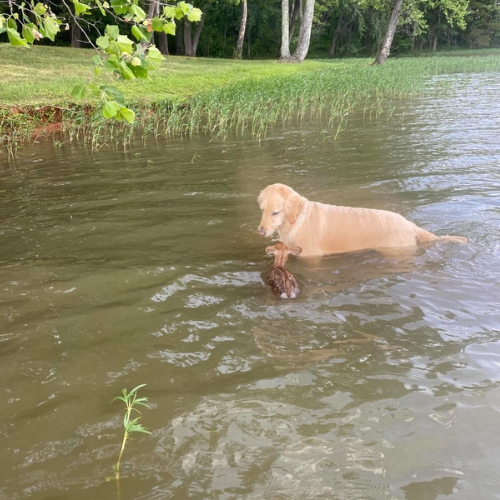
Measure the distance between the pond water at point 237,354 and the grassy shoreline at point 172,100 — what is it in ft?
19.8

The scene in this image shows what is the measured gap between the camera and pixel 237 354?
4.03 meters

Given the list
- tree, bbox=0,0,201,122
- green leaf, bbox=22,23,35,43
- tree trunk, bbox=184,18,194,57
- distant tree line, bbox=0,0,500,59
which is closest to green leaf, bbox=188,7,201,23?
tree, bbox=0,0,201,122

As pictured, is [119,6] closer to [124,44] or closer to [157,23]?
[157,23]

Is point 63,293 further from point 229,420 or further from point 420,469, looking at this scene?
point 420,469

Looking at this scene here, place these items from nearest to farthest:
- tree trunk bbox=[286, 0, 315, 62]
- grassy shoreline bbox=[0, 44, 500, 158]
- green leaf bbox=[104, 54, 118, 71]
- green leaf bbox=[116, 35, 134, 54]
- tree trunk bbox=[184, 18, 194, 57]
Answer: green leaf bbox=[116, 35, 134, 54], green leaf bbox=[104, 54, 118, 71], grassy shoreline bbox=[0, 44, 500, 158], tree trunk bbox=[286, 0, 315, 62], tree trunk bbox=[184, 18, 194, 57]

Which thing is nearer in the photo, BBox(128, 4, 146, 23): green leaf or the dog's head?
BBox(128, 4, 146, 23): green leaf

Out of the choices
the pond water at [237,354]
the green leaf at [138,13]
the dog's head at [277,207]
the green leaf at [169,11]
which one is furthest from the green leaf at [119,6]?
the pond water at [237,354]

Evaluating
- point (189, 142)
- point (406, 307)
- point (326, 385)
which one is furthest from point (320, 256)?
point (189, 142)

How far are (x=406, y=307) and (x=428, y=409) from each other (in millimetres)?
1615

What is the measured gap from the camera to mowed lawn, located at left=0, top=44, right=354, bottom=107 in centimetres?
1599

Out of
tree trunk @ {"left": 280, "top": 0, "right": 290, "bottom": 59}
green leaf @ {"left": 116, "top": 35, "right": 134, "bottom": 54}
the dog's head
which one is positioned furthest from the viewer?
tree trunk @ {"left": 280, "top": 0, "right": 290, "bottom": 59}

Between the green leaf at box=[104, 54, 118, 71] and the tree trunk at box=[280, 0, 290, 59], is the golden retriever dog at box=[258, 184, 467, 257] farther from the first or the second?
the tree trunk at box=[280, 0, 290, 59]

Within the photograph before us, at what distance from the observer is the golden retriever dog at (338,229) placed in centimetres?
593

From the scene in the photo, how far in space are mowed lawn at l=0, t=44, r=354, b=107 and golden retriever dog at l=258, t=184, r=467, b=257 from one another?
7806 millimetres
